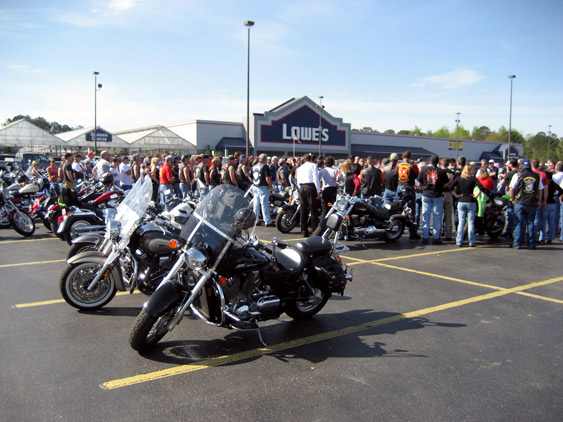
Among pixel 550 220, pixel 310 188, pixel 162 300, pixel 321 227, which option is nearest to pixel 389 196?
pixel 310 188

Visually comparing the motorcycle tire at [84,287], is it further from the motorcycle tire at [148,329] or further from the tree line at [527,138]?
the tree line at [527,138]

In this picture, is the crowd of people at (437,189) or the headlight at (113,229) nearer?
the headlight at (113,229)

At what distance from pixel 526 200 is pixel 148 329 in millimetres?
8594

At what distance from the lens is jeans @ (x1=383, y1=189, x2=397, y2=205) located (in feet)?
37.2

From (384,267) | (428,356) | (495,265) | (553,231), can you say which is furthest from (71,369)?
(553,231)

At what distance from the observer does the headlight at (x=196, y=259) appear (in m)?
3.86

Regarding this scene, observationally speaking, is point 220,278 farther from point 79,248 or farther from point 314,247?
point 79,248

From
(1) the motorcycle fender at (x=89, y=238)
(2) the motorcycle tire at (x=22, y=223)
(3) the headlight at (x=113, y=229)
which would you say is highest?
(3) the headlight at (x=113, y=229)

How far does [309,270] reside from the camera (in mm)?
5027

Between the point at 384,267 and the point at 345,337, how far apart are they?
341cm

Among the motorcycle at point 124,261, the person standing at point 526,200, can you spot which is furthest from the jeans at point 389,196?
the motorcycle at point 124,261

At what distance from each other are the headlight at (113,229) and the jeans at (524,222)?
27.3 feet

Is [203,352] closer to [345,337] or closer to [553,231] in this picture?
[345,337]

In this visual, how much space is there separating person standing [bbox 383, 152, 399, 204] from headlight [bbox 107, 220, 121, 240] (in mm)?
7595
